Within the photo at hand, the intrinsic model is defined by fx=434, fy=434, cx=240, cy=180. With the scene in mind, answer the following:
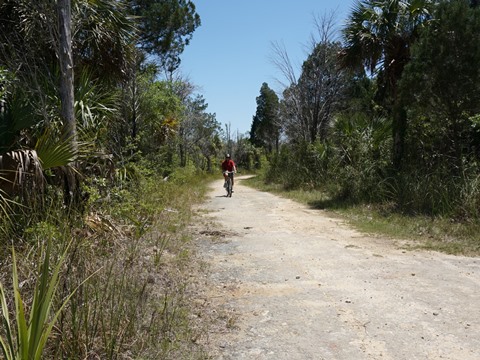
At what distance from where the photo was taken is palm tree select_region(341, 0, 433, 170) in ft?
41.5

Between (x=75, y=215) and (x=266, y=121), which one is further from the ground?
(x=266, y=121)

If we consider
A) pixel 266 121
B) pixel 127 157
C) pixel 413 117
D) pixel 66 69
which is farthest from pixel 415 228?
pixel 266 121

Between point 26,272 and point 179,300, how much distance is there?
4.80 ft

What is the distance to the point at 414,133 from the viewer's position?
12414mm

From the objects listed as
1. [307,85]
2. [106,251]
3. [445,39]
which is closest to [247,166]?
[307,85]

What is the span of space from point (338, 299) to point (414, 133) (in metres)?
9.01

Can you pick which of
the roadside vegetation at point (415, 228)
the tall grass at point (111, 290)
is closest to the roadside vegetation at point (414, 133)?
the roadside vegetation at point (415, 228)

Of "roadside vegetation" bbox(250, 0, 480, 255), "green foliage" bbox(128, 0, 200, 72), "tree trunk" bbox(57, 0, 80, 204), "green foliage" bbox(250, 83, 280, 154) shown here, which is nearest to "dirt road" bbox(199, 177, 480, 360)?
"roadside vegetation" bbox(250, 0, 480, 255)

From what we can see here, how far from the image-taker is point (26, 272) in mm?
3721

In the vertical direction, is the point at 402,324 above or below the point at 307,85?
below

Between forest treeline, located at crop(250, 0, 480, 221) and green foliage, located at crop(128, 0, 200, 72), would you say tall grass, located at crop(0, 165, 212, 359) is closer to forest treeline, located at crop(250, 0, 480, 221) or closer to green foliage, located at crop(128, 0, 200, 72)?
forest treeline, located at crop(250, 0, 480, 221)

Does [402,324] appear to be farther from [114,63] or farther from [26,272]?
[114,63]

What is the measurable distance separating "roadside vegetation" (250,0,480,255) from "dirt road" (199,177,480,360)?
62.3 inches

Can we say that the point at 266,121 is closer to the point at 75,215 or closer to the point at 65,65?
the point at 65,65
